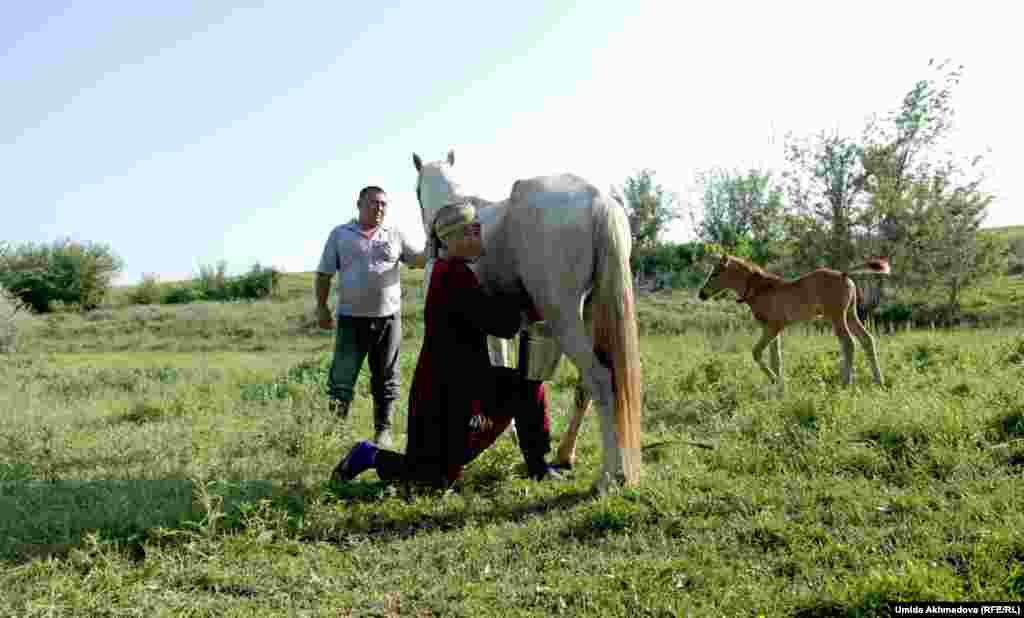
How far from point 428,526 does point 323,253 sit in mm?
3003

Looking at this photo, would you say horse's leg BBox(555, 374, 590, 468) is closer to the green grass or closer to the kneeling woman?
the green grass

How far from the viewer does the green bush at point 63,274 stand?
32.9 metres

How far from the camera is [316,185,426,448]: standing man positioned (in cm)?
613

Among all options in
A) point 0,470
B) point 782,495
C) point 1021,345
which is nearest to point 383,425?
point 0,470

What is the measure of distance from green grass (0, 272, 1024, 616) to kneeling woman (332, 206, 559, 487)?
240 millimetres

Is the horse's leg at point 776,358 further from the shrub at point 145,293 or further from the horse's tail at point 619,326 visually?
the shrub at point 145,293

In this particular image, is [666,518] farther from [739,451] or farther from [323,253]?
[323,253]

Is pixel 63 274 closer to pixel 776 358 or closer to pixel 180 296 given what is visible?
pixel 180 296

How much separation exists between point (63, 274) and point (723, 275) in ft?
117

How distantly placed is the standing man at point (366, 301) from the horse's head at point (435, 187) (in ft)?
1.32

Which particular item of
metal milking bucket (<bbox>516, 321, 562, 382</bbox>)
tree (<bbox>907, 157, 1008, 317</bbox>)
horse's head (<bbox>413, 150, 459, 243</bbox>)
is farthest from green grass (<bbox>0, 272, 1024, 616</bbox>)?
tree (<bbox>907, 157, 1008, 317</bbox>)

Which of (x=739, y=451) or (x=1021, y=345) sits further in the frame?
(x=1021, y=345)

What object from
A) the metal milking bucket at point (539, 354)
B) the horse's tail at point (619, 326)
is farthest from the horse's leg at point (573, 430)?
the horse's tail at point (619, 326)

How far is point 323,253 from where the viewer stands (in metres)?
6.23
